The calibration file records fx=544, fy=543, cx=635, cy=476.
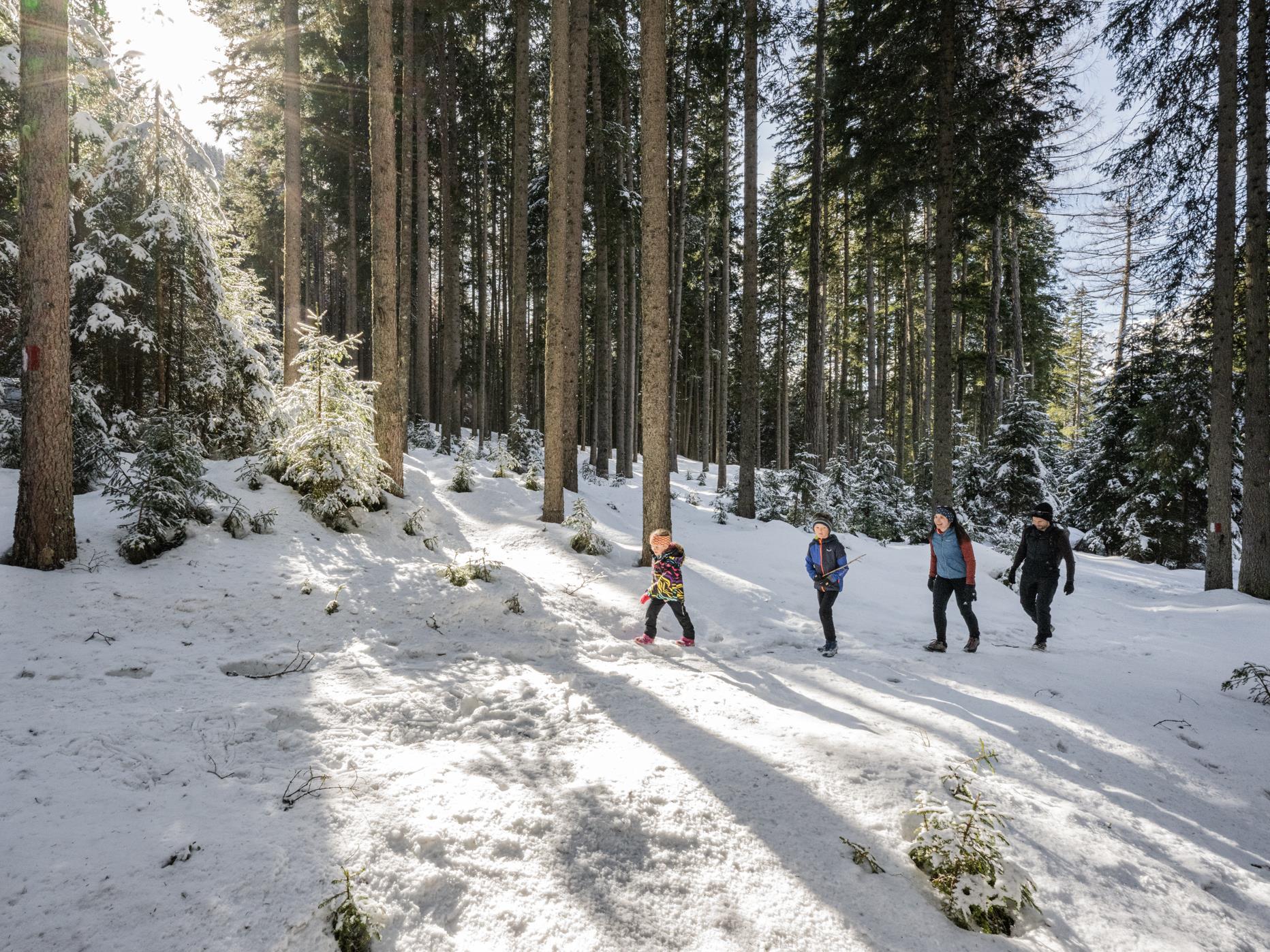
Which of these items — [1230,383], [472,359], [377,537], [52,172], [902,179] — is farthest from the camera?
[472,359]

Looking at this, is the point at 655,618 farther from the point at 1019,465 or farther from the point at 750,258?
the point at 1019,465

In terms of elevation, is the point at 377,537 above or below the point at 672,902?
above

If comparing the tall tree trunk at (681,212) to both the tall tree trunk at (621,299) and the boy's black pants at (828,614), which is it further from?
the boy's black pants at (828,614)

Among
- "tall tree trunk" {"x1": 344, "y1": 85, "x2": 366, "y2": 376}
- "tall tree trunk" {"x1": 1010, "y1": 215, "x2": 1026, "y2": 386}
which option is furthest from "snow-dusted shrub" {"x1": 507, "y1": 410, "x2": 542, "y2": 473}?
"tall tree trunk" {"x1": 1010, "y1": 215, "x2": 1026, "y2": 386}

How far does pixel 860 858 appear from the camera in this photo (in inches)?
114

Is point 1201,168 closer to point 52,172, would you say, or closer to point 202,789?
point 202,789

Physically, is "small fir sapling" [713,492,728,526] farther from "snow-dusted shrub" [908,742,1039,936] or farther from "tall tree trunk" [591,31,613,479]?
"snow-dusted shrub" [908,742,1039,936]

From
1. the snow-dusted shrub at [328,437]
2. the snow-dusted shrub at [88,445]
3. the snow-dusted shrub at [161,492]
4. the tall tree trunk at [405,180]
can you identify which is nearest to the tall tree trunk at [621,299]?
the tall tree trunk at [405,180]

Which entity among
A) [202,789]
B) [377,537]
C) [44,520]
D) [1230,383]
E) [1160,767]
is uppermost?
[1230,383]

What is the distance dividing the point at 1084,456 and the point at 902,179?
12.7m

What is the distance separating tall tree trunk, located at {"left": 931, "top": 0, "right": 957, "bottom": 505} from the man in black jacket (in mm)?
4634

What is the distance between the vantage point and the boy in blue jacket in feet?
22.0

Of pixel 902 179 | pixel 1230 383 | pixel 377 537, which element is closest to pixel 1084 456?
pixel 1230 383

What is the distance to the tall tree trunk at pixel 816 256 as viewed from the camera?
1469cm
